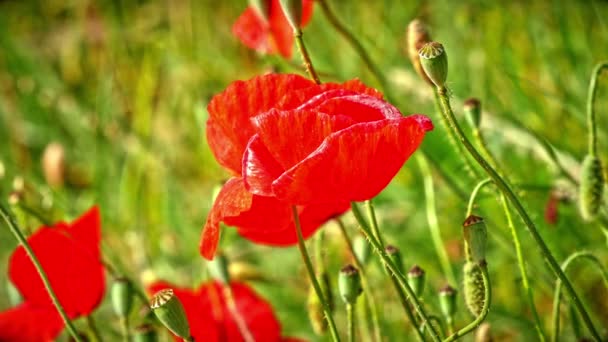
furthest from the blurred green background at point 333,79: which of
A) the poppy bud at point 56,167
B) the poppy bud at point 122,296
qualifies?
the poppy bud at point 122,296

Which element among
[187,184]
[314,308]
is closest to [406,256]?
[314,308]

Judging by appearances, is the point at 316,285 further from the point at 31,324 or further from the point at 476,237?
the point at 31,324

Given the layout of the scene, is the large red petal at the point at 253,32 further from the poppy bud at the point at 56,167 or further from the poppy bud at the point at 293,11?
the poppy bud at the point at 56,167

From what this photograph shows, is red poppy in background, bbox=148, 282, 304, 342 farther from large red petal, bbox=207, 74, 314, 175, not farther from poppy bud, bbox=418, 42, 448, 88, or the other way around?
poppy bud, bbox=418, 42, 448, 88

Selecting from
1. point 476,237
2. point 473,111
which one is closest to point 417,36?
point 473,111

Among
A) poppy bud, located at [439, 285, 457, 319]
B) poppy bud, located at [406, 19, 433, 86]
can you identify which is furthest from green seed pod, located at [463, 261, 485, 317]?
poppy bud, located at [406, 19, 433, 86]

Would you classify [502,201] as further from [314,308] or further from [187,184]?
[187,184]

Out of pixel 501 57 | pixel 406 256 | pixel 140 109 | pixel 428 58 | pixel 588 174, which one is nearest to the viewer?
pixel 428 58
